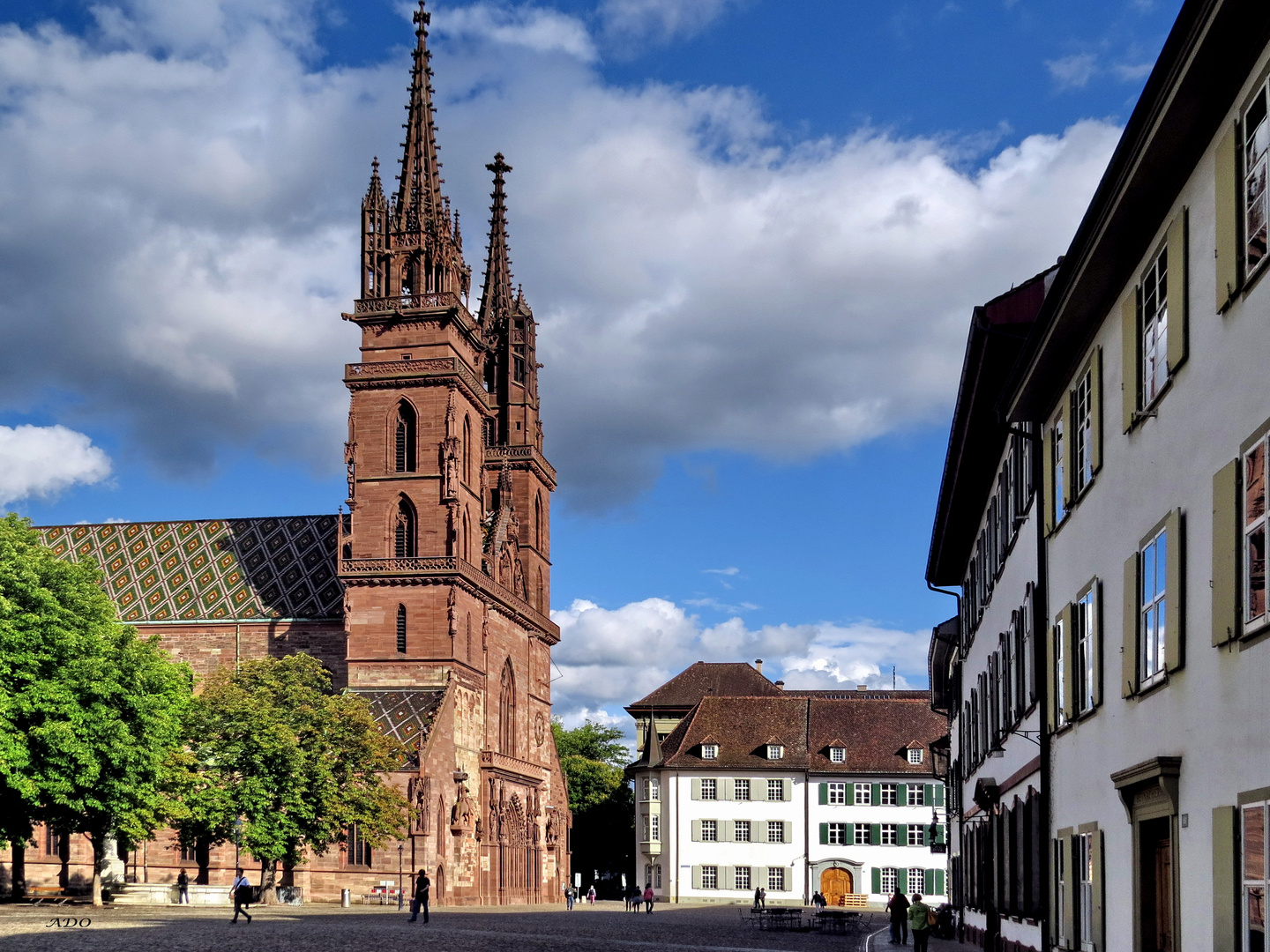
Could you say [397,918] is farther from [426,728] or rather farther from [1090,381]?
[1090,381]

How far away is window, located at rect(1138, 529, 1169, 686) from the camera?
40.5 ft

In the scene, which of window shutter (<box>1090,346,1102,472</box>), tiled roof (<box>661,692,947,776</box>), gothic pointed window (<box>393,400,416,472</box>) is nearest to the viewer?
window shutter (<box>1090,346,1102,472</box>)

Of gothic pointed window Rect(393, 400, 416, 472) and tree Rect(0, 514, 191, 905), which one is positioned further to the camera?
gothic pointed window Rect(393, 400, 416, 472)

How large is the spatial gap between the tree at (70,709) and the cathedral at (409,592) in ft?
61.1

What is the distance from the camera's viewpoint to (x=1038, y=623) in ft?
64.7

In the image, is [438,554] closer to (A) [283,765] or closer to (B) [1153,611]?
(A) [283,765]

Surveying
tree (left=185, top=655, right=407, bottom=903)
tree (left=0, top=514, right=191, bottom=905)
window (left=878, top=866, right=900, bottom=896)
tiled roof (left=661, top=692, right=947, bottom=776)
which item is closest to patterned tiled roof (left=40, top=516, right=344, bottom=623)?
tree (left=185, top=655, right=407, bottom=903)

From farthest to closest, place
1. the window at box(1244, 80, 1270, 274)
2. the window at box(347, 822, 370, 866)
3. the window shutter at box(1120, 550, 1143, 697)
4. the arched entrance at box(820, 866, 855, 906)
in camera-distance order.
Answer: the arched entrance at box(820, 866, 855, 906)
the window at box(347, 822, 370, 866)
the window shutter at box(1120, 550, 1143, 697)
the window at box(1244, 80, 1270, 274)

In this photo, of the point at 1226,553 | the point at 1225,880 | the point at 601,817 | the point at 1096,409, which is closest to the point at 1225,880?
the point at 1225,880

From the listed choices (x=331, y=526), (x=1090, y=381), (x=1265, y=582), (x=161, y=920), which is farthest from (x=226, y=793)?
(x=1265, y=582)

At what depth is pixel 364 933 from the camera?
36.6 m

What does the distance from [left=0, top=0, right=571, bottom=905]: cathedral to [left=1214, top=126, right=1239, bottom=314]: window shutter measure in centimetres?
5714

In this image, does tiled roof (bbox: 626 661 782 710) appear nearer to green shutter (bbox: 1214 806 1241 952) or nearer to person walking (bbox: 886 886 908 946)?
person walking (bbox: 886 886 908 946)

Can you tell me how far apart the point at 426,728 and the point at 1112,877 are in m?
54.7
